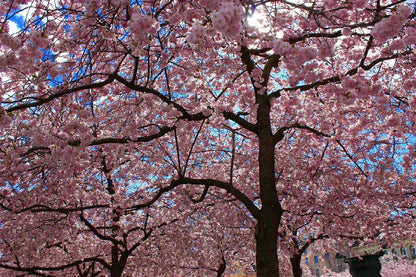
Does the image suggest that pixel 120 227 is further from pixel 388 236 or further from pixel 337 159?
pixel 388 236

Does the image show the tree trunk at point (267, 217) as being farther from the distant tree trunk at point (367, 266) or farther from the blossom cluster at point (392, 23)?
the distant tree trunk at point (367, 266)

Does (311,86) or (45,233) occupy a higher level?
(311,86)

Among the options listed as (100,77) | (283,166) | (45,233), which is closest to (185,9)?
(100,77)

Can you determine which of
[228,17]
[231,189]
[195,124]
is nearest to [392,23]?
[228,17]

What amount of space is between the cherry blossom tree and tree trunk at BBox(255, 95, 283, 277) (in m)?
0.02

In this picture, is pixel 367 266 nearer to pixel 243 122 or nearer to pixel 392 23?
pixel 243 122

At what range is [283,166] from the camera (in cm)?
1090

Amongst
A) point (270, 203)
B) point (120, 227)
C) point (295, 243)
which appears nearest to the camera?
point (270, 203)

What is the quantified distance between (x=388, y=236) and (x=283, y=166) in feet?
21.2

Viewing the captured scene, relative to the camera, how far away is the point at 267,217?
6.27 meters

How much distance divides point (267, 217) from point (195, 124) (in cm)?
381

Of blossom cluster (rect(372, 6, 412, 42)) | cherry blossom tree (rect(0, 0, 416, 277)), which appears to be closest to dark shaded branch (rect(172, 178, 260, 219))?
cherry blossom tree (rect(0, 0, 416, 277))

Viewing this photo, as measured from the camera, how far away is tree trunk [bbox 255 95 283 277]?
6043mm

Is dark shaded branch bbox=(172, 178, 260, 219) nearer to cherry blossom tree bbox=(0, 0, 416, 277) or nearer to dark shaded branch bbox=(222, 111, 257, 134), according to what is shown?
cherry blossom tree bbox=(0, 0, 416, 277)
